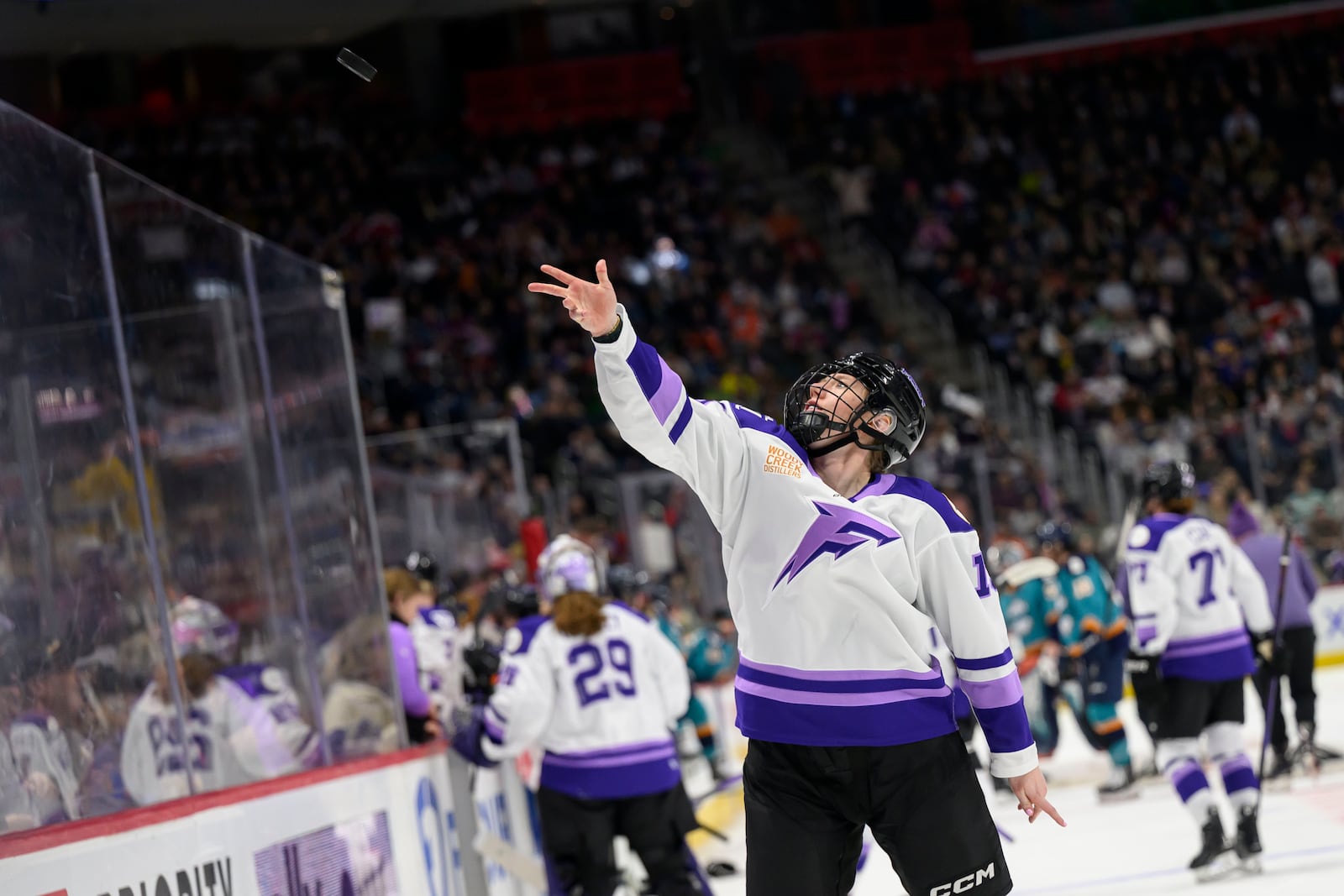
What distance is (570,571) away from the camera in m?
5.79

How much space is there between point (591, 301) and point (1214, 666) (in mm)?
4340

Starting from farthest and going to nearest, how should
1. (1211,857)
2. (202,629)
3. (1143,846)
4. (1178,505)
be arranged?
(1143,846) < (1178,505) < (1211,857) < (202,629)

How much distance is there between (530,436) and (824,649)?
11.4 metres

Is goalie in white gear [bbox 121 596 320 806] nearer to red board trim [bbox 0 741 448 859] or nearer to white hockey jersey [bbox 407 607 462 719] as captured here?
red board trim [bbox 0 741 448 859]

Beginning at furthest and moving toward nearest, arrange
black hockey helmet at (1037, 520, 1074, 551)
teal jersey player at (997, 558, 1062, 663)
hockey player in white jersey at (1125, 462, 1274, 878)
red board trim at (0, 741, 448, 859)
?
1. teal jersey player at (997, 558, 1062, 663)
2. black hockey helmet at (1037, 520, 1074, 551)
3. hockey player in white jersey at (1125, 462, 1274, 878)
4. red board trim at (0, 741, 448, 859)

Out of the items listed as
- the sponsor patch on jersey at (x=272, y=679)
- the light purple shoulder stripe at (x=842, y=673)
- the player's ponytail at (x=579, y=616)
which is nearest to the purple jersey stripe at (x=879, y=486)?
the light purple shoulder stripe at (x=842, y=673)

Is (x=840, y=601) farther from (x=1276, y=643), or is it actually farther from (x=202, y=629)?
(x=1276, y=643)

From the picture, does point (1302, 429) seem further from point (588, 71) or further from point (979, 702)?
point (588, 71)

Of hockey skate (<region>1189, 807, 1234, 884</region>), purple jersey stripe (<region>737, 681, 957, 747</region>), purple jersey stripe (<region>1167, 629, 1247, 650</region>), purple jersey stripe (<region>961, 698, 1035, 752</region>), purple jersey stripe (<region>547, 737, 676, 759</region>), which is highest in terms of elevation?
purple jersey stripe (<region>737, 681, 957, 747</region>)

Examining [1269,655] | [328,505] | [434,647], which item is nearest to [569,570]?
[328,505]

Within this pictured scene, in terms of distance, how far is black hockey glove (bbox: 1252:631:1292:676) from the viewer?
7.00m

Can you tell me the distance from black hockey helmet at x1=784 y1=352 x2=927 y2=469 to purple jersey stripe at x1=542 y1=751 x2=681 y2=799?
8.52 ft

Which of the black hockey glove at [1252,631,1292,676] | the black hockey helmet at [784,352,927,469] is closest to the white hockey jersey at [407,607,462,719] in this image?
the black hockey glove at [1252,631,1292,676]

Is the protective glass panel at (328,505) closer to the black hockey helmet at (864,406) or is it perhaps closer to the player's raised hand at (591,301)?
the black hockey helmet at (864,406)
